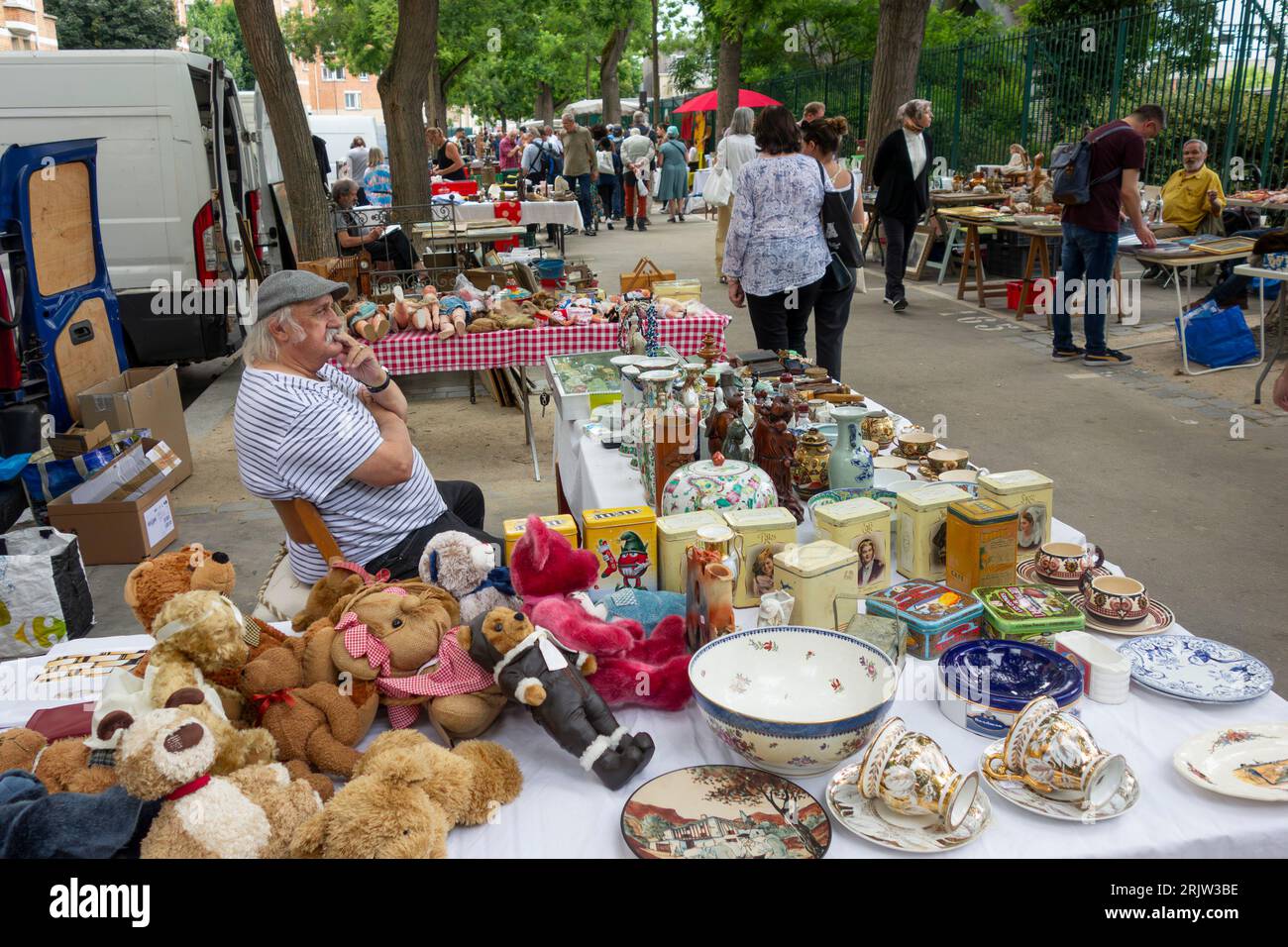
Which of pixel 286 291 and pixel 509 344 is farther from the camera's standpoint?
pixel 509 344

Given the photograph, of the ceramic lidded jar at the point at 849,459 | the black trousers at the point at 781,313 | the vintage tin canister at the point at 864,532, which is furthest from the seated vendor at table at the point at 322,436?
the black trousers at the point at 781,313

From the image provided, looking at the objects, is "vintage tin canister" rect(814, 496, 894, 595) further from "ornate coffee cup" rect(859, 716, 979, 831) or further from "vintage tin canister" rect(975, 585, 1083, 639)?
"ornate coffee cup" rect(859, 716, 979, 831)

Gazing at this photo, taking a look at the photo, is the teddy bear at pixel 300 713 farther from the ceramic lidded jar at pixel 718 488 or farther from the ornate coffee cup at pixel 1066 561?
the ornate coffee cup at pixel 1066 561

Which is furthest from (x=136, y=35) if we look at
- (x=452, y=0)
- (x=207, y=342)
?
(x=207, y=342)

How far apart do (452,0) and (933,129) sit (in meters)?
15.5

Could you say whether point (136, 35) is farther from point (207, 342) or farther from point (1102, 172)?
point (1102, 172)

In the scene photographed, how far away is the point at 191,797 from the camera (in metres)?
1.38

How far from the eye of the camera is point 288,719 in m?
1.66

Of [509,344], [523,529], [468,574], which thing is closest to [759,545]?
[523,529]

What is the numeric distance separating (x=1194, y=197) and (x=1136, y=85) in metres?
3.98

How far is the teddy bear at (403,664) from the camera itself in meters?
1.73

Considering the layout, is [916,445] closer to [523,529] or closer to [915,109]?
[523,529]

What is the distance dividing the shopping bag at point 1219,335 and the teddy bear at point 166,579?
23.8 ft

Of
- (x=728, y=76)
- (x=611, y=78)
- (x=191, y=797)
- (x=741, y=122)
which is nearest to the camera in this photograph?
(x=191, y=797)
